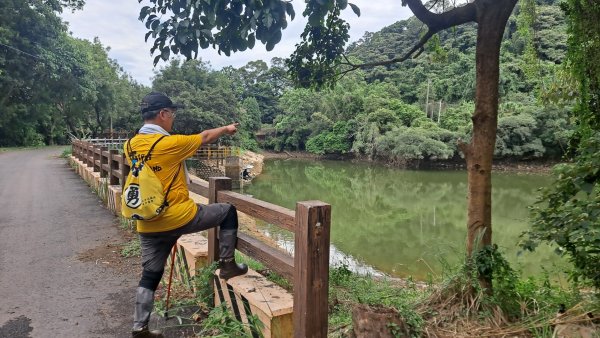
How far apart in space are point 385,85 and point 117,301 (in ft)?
131

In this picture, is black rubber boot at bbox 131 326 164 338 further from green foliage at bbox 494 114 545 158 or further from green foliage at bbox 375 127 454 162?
green foliage at bbox 494 114 545 158

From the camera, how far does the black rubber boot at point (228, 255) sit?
3115 millimetres

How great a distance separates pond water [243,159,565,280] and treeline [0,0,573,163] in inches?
116

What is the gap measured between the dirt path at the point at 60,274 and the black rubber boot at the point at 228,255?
88 cm

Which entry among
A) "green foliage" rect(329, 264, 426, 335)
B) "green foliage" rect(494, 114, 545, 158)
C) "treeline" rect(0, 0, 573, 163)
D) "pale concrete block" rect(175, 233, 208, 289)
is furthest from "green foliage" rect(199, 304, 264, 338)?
"green foliage" rect(494, 114, 545, 158)

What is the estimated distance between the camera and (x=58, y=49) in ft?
80.2

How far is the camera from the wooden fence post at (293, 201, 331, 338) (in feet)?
7.45

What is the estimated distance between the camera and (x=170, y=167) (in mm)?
2672

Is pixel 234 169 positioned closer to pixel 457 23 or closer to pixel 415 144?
pixel 415 144

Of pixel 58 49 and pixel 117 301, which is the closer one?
pixel 117 301

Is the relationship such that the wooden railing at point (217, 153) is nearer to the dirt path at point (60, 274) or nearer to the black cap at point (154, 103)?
the dirt path at point (60, 274)

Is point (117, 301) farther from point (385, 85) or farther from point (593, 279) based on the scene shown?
point (385, 85)

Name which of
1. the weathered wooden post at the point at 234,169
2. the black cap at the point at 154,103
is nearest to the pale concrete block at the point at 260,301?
the black cap at the point at 154,103

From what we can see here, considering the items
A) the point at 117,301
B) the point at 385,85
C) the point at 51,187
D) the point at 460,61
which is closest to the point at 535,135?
the point at 460,61
